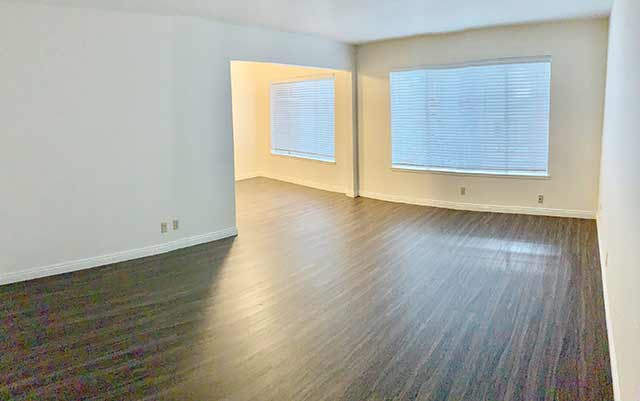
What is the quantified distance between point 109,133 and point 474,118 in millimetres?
4834

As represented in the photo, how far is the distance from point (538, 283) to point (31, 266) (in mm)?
4613

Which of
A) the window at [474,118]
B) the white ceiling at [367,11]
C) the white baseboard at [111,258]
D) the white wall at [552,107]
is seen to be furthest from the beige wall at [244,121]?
the white baseboard at [111,258]

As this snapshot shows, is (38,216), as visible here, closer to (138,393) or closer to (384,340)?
(138,393)

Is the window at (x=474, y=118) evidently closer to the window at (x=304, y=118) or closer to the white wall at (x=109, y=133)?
the window at (x=304, y=118)

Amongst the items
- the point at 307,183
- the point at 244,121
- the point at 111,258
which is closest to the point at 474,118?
the point at 307,183

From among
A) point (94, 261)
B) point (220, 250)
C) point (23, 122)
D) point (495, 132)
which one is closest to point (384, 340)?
point (220, 250)

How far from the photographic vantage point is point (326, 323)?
143 inches

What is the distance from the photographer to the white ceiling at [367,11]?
489 cm

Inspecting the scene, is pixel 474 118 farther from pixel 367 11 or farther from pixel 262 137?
pixel 262 137

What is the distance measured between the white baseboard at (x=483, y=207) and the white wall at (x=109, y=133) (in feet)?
9.91

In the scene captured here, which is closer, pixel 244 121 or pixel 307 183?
pixel 307 183

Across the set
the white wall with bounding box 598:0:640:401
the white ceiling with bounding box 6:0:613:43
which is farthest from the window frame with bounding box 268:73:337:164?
the white wall with bounding box 598:0:640:401

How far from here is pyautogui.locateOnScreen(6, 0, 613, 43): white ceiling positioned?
16.1 ft

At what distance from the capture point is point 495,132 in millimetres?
7059
